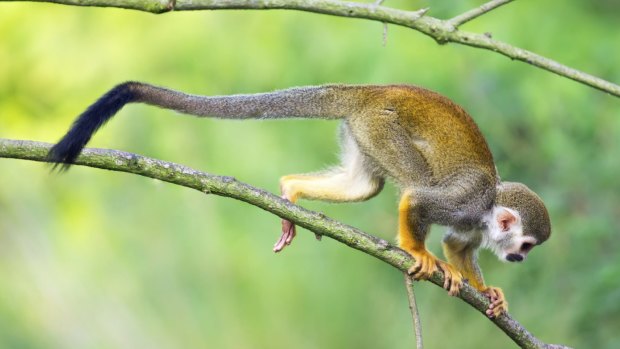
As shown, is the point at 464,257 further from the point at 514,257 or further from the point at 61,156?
the point at 61,156

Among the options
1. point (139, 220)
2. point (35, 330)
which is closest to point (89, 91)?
point (139, 220)

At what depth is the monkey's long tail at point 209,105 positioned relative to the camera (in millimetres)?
3283

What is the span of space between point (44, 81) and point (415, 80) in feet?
11.9

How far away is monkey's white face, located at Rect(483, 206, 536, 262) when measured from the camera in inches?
183

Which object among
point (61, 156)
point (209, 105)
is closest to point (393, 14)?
point (209, 105)

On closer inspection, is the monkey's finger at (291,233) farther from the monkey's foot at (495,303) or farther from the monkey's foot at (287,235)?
the monkey's foot at (495,303)

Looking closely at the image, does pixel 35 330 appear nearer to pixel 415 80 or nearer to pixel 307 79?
pixel 307 79

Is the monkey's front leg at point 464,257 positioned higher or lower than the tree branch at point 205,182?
higher

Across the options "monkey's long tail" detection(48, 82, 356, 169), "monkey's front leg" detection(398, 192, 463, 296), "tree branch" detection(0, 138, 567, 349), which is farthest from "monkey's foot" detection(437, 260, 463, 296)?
"monkey's long tail" detection(48, 82, 356, 169)

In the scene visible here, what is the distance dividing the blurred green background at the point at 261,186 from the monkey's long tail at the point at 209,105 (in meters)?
1.04

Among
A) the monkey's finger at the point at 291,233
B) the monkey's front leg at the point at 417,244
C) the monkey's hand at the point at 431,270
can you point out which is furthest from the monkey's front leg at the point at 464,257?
the monkey's finger at the point at 291,233

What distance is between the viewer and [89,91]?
822 cm

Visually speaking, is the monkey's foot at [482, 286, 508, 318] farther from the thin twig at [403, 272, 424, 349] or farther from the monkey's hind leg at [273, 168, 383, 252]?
the monkey's hind leg at [273, 168, 383, 252]

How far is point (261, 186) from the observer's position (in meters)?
6.21
